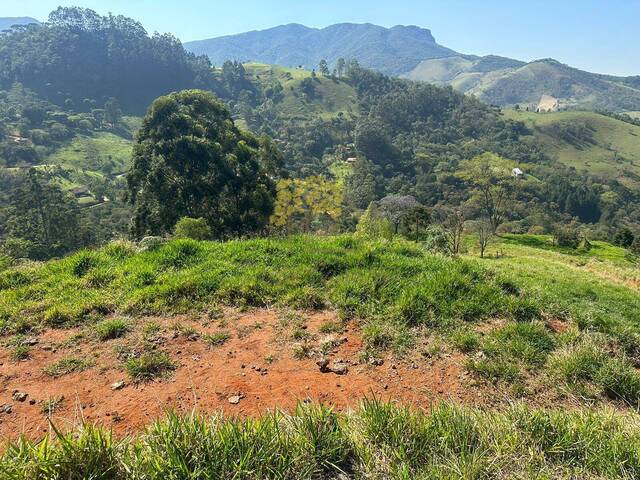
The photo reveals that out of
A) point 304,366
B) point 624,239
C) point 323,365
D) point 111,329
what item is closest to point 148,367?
point 111,329

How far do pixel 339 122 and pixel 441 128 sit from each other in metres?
37.3

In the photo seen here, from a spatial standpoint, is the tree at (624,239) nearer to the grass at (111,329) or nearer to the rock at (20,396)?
the grass at (111,329)

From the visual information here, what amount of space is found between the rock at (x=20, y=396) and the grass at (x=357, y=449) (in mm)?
1658

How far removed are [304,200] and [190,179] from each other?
32.7 feet

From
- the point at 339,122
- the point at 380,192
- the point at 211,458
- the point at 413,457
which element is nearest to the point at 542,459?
the point at 413,457

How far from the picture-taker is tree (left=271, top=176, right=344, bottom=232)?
2953cm

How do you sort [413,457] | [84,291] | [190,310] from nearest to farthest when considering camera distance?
[413,457], [190,310], [84,291]

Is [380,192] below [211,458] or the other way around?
below

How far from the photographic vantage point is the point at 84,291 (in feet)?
19.6

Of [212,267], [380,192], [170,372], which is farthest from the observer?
[380,192]

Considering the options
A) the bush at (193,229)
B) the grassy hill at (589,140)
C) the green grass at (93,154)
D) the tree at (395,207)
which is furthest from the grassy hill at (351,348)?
the grassy hill at (589,140)

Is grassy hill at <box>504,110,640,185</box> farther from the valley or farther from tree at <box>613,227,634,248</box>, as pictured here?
the valley

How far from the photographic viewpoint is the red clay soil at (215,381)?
12.0ft

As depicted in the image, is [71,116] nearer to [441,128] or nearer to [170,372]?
[441,128]
